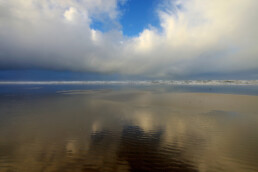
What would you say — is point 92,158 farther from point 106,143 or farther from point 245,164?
point 245,164

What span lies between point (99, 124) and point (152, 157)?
6865 millimetres

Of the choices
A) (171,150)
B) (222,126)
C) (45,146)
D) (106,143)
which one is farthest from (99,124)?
(222,126)

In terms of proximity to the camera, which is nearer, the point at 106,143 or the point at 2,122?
the point at 106,143

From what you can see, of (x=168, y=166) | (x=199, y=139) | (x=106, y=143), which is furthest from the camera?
(x=199, y=139)

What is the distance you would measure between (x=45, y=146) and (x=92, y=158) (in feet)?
12.0

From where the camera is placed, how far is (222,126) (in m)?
11.9

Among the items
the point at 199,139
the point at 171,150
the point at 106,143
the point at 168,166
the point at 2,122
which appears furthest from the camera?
the point at 2,122

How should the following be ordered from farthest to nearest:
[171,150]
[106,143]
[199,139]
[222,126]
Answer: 1. [222,126]
2. [199,139]
3. [106,143]
4. [171,150]

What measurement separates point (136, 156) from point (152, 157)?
0.89m

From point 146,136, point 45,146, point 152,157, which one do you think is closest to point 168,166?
point 152,157

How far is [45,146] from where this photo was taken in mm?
8281

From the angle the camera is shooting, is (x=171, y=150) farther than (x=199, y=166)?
Yes

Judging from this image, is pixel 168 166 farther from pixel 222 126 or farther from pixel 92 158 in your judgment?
pixel 222 126

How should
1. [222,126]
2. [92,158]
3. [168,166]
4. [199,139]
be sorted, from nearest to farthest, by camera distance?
[168,166] → [92,158] → [199,139] → [222,126]
